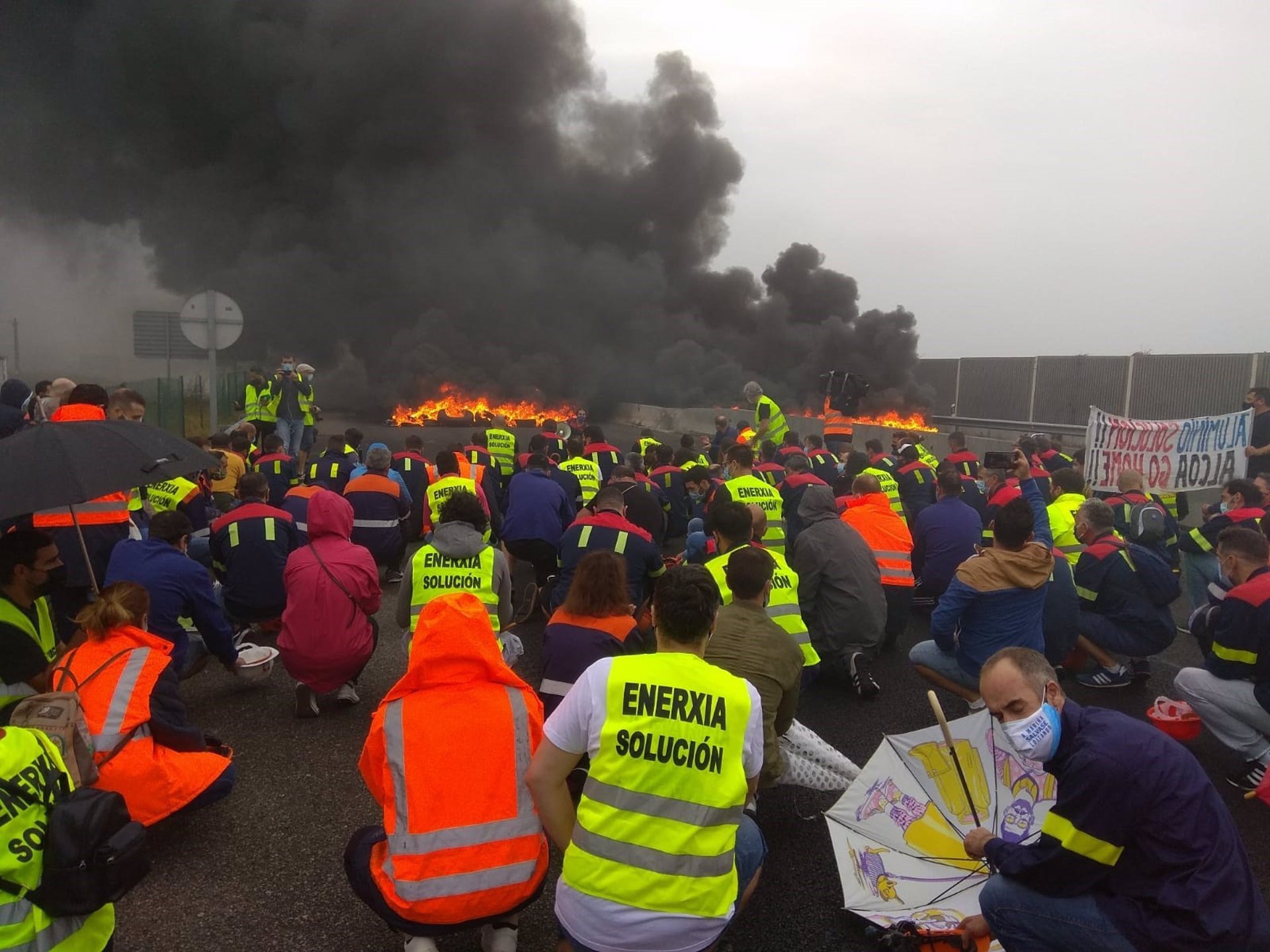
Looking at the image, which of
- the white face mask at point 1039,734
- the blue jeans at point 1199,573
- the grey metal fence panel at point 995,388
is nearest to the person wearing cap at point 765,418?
the blue jeans at point 1199,573

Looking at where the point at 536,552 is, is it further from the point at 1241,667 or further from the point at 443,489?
the point at 1241,667

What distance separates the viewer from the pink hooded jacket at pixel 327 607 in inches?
184

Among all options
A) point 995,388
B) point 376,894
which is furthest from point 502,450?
point 995,388

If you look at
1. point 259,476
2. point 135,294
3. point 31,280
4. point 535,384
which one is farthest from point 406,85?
point 259,476

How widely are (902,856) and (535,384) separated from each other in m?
23.0

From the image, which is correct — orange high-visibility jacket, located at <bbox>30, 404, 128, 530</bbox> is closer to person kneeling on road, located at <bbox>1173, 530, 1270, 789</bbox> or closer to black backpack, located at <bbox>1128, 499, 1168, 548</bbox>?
person kneeling on road, located at <bbox>1173, 530, 1270, 789</bbox>

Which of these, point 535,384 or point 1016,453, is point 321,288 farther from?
point 1016,453

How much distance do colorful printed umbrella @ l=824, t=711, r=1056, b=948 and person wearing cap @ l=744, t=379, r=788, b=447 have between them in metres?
7.64

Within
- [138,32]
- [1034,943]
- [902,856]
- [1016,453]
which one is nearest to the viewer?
[1034,943]

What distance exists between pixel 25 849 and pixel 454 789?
102cm

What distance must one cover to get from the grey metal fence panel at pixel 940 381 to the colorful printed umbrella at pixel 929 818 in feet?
74.9

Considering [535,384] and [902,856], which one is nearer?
[902,856]

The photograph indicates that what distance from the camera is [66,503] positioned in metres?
3.15

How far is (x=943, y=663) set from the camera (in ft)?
16.1
